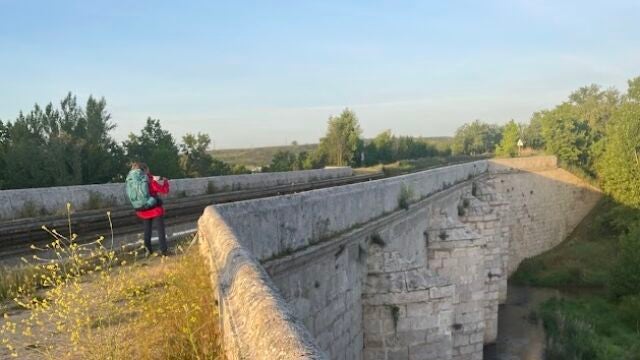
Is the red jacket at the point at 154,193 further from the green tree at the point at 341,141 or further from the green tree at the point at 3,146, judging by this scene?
the green tree at the point at 341,141

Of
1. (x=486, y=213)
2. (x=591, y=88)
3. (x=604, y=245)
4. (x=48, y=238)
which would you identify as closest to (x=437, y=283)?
(x=48, y=238)

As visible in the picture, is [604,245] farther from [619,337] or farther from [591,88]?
[591,88]

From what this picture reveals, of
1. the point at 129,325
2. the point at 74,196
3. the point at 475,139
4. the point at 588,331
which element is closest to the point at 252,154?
the point at 475,139

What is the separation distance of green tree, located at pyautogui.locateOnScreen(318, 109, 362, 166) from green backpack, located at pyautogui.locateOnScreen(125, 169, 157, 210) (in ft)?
147

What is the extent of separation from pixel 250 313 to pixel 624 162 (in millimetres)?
38127

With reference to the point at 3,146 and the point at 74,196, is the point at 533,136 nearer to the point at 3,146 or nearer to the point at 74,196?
the point at 3,146

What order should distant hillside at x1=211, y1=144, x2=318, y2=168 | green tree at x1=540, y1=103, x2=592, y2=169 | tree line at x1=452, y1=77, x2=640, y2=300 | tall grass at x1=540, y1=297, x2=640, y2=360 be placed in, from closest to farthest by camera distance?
tall grass at x1=540, y1=297, x2=640, y2=360 → tree line at x1=452, y1=77, x2=640, y2=300 → green tree at x1=540, y1=103, x2=592, y2=169 → distant hillside at x1=211, y1=144, x2=318, y2=168

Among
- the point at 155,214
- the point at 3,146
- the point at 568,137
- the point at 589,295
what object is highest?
the point at 3,146

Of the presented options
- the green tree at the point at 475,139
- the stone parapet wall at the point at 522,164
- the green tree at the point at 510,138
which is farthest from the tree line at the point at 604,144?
the green tree at the point at 475,139

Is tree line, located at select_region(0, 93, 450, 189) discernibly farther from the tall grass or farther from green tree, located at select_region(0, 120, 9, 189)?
the tall grass

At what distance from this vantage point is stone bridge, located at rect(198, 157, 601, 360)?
295 cm

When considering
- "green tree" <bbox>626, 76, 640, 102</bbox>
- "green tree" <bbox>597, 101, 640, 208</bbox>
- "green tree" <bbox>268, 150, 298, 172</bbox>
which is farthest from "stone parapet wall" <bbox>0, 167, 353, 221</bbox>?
"green tree" <bbox>626, 76, 640, 102</bbox>

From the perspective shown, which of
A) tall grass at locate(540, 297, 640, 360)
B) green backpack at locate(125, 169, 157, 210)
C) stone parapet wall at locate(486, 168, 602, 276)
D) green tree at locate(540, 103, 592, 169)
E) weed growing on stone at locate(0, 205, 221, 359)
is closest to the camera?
weed growing on stone at locate(0, 205, 221, 359)

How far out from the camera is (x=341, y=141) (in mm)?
52656
